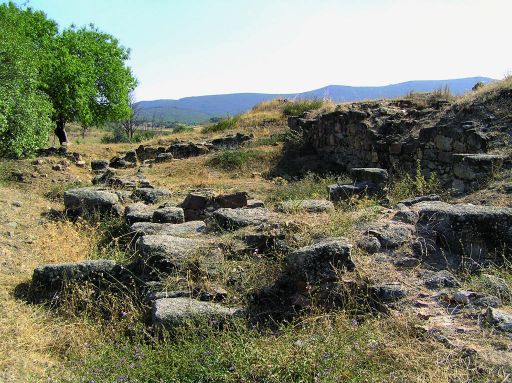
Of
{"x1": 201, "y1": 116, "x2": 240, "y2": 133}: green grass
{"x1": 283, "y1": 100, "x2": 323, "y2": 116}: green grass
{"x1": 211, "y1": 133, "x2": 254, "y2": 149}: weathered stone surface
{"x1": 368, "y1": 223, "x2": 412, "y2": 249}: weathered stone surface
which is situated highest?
{"x1": 283, "y1": 100, "x2": 323, "y2": 116}: green grass

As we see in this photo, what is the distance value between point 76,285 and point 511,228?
4610 millimetres

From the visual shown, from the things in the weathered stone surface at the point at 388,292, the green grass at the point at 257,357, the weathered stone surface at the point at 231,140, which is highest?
the weathered stone surface at the point at 231,140

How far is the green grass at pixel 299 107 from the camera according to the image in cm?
2230

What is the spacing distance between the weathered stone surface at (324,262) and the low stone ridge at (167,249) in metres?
1.47

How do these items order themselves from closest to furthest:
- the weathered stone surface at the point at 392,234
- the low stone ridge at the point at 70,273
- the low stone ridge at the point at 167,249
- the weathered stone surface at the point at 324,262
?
the weathered stone surface at the point at 324,262, the weathered stone surface at the point at 392,234, the low stone ridge at the point at 167,249, the low stone ridge at the point at 70,273

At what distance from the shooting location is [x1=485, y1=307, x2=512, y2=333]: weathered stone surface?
335 centimetres

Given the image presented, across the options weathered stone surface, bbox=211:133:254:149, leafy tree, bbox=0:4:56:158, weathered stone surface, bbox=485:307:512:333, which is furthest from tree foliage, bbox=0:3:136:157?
weathered stone surface, bbox=485:307:512:333

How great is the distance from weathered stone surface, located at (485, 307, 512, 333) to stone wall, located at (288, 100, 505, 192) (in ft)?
14.5

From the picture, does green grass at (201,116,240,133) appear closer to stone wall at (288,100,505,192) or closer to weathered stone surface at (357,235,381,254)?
stone wall at (288,100,505,192)

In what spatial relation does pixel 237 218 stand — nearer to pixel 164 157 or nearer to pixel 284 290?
pixel 284 290

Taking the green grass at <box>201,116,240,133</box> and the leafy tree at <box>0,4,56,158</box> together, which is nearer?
the leafy tree at <box>0,4,56,158</box>

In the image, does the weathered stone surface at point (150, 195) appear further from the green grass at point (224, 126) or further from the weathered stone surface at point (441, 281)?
the green grass at point (224, 126)

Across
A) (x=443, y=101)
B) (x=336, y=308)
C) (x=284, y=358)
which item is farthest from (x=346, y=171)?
(x=284, y=358)

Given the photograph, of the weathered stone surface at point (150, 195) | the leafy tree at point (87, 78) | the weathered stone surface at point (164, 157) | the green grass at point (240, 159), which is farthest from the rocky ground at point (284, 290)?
the leafy tree at point (87, 78)
